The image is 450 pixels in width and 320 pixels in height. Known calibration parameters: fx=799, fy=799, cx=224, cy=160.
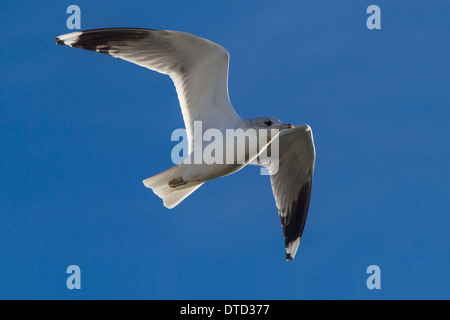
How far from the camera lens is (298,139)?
24.9 ft

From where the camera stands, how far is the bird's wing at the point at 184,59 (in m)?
6.99

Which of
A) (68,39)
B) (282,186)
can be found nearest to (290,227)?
(282,186)

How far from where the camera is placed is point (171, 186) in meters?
7.21

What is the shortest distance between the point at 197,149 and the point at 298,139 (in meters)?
1.07

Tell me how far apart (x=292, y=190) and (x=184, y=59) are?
69.4 inches

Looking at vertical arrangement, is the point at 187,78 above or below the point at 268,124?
above

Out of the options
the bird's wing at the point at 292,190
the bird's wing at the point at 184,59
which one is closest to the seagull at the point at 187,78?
the bird's wing at the point at 184,59

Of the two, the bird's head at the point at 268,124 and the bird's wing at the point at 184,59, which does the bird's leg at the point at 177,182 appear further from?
the bird's head at the point at 268,124

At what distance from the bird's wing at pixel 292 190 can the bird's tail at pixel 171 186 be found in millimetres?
942

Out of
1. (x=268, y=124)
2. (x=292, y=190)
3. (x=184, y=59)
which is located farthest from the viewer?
(x=292, y=190)

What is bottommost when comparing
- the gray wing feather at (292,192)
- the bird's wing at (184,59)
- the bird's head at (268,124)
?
the gray wing feather at (292,192)

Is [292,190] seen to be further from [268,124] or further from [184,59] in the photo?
[184,59]

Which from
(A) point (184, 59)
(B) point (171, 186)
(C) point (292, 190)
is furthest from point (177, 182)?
(C) point (292, 190)

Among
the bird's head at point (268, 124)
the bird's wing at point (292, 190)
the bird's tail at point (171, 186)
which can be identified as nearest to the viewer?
the bird's head at point (268, 124)
